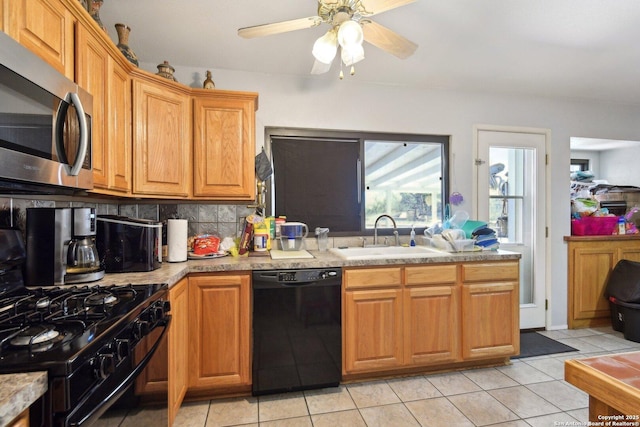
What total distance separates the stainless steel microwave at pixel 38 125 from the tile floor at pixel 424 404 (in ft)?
4.91

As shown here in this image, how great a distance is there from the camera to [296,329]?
198cm

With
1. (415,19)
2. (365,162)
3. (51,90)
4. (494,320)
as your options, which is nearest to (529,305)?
(494,320)

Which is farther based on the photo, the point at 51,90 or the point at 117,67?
A: the point at 117,67

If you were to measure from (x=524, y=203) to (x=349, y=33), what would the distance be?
110 inches

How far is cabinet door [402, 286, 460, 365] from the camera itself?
85.6 inches

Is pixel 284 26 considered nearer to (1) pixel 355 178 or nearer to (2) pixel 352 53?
(2) pixel 352 53

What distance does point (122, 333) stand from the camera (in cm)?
101

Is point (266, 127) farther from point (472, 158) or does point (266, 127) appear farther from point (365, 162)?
point (472, 158)

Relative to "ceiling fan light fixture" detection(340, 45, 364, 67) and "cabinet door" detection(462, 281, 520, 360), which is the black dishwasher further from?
"ceiling fan light fixture" detection(340, 45, 364, 67)

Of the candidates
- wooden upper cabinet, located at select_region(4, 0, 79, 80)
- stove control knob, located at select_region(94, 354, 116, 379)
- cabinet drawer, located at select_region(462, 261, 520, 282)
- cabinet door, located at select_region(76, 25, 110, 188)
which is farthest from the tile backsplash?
cabinet drawer, located at select_region(462, 261, 520, 282)

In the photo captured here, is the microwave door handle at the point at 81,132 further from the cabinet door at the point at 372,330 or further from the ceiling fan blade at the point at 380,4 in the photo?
the cabinet door at the point at 372,330

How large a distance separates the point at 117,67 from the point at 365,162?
1.97m

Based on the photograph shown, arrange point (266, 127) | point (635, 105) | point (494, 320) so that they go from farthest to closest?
point (635, 105), point (266, 127), point (494, 320)

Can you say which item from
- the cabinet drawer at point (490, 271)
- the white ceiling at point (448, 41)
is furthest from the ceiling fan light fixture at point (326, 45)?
the cabinet drawer at point (490, 271)
